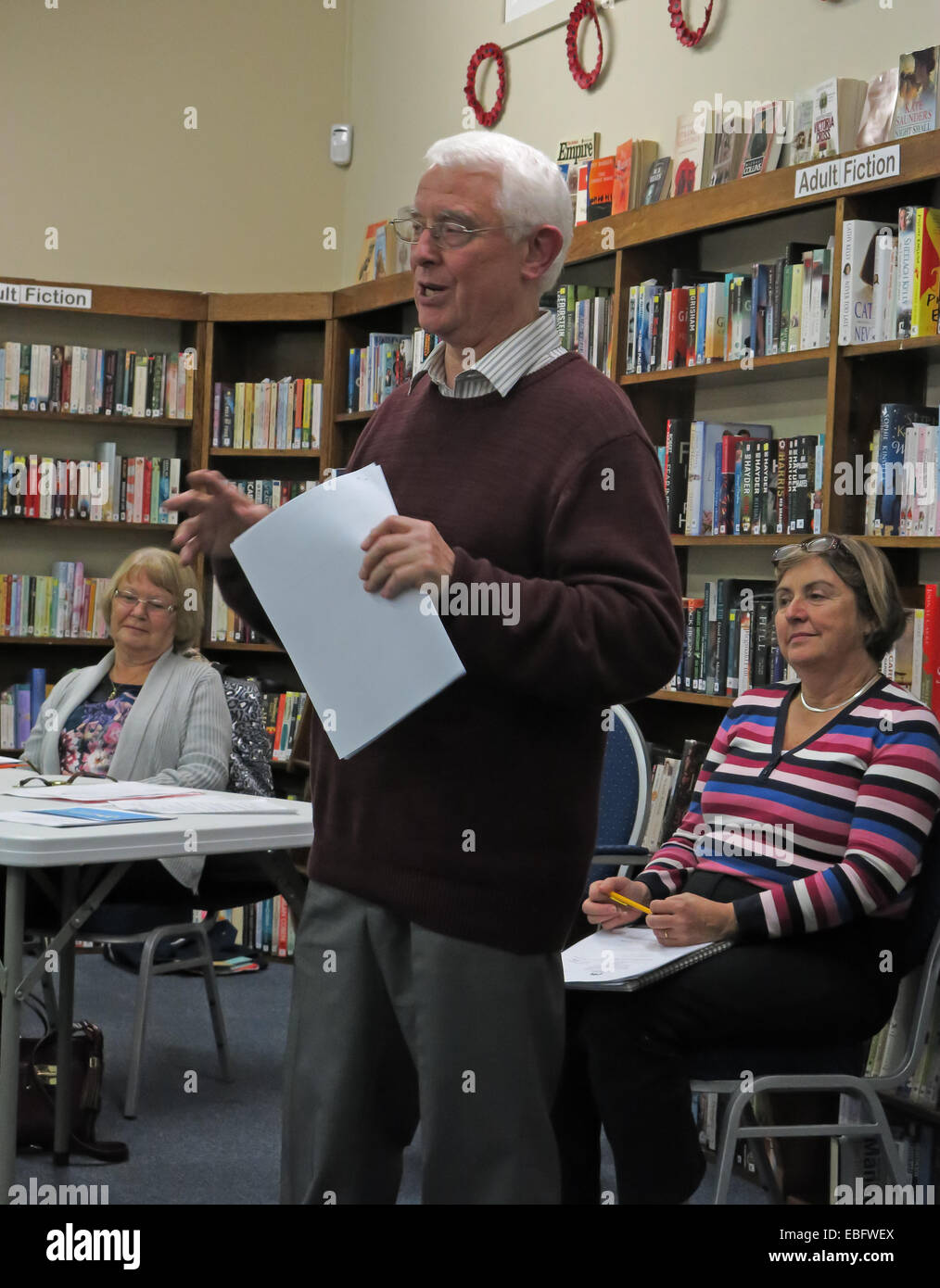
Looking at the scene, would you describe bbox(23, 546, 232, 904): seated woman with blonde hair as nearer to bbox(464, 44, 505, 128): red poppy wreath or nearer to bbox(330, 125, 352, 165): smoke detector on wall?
bbox(464, 44, 505, 128): red poppy wreath

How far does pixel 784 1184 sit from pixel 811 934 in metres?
0.81

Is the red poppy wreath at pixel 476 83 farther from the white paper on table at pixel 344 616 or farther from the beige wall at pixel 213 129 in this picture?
the white paper on table at pixel 344 616

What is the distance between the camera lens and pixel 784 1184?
2926 mm

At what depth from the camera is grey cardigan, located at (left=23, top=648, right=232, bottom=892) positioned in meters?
3.72

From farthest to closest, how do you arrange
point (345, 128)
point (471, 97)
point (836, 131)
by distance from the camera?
point (345, 128) < point (471, 97) < point (836, 131)

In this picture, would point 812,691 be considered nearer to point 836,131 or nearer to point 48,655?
point 836,131

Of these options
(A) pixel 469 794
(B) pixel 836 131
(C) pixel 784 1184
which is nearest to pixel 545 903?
(A) pixel 469 794

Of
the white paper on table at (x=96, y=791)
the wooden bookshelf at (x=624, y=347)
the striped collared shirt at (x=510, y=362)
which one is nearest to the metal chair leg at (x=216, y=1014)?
the white paper on table at (x=96, y=791)

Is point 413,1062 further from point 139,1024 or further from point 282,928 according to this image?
point 282,928

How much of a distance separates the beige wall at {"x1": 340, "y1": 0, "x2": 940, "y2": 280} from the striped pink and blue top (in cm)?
181

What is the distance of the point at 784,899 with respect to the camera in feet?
7.60

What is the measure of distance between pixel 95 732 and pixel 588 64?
8.66 feet

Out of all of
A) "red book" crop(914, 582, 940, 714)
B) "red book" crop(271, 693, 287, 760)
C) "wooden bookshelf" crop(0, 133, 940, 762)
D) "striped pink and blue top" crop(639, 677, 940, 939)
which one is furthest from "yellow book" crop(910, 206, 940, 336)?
"red book" crop(271, 693, 287, 760)

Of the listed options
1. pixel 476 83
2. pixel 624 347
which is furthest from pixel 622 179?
pixel 476 83
